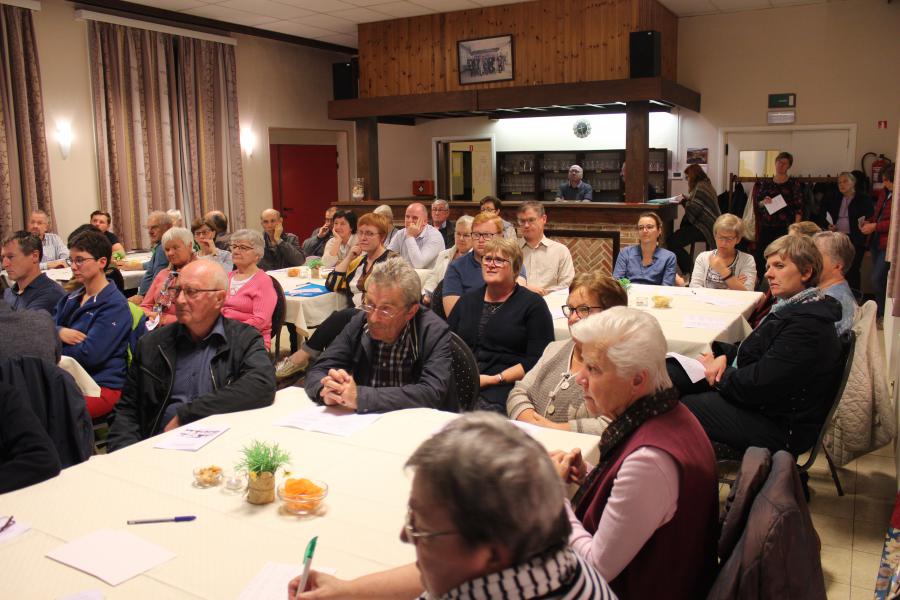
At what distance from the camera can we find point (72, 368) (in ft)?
12.1

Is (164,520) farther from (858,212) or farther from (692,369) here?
(858,212)

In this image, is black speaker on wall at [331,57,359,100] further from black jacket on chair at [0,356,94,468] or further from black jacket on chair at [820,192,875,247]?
black jacket on chair at [0,356,94,468]

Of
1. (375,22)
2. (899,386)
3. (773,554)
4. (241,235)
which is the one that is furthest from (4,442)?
(375,22)

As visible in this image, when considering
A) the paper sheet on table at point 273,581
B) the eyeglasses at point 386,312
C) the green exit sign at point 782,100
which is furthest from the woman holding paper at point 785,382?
the green exit sign at point 782,100

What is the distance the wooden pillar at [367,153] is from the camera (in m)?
11.5

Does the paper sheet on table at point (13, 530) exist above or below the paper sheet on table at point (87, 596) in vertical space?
above

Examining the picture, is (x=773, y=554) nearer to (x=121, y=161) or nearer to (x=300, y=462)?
(x=300, y=462)

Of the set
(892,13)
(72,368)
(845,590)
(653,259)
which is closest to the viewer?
(845,590)

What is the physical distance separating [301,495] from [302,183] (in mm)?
11414

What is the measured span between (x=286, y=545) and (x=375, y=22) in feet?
33.7

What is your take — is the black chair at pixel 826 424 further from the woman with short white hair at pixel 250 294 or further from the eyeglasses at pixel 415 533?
the woman with short white hair at pixel 250 294

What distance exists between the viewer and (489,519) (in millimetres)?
1085

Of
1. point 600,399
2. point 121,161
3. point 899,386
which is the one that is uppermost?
point 121,161

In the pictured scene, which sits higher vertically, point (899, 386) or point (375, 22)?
point (375, 22)
